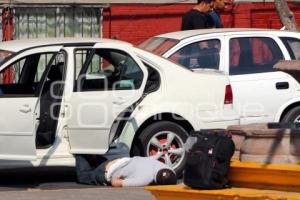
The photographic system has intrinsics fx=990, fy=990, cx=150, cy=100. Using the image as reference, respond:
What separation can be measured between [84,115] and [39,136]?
0.57 metres

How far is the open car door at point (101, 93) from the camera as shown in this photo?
11.3 meters

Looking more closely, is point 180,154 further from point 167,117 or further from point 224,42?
point 224,42

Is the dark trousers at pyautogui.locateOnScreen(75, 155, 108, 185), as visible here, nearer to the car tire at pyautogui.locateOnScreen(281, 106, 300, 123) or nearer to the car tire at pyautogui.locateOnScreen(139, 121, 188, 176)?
the car tire at pyautogui.locateOnScreen(139, 121, 188, 176)

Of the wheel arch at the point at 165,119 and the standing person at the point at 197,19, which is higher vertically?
the standing person at the point at 197,19

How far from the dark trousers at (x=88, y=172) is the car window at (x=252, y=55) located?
2251 mm

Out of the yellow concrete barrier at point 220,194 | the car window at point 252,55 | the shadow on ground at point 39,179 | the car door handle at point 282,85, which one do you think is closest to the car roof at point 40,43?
the shadow on ground at point 39,179

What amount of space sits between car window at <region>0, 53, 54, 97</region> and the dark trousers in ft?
3.40

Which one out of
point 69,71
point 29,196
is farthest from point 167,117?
point 29,196

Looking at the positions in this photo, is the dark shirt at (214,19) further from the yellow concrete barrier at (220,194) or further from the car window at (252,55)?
the yellow concrete barrier at (220,194)

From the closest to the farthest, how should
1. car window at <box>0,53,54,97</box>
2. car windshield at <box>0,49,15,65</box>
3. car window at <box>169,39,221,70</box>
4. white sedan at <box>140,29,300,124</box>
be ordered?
car windshield at <box>0,49,15,65</box>, car window at <box>0,53,54,97</box>, white sedan at <box>140,29,300,124</box>, car window at <box>169,39,221,70</box>

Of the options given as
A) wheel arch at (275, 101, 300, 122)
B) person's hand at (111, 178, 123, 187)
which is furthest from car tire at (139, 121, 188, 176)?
wheel arch at (275, 101, 300, 122)

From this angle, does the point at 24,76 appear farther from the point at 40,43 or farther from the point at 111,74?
the point at 111,74

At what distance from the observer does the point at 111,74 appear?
11781mm

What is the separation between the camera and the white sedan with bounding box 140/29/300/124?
12281 millimetres
